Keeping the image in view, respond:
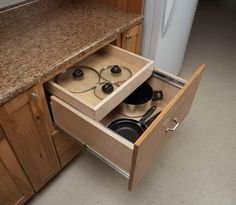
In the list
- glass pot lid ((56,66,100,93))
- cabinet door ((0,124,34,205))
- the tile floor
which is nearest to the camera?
cabinet door ((0,124,34,205))

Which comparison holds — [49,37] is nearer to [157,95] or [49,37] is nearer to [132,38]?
[132,38]

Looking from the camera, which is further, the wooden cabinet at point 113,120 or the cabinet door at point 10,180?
the cabinet door at point 10,180

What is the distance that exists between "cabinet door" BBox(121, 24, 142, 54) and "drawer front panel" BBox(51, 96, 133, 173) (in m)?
0.54

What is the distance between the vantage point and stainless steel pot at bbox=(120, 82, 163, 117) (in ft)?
3.50

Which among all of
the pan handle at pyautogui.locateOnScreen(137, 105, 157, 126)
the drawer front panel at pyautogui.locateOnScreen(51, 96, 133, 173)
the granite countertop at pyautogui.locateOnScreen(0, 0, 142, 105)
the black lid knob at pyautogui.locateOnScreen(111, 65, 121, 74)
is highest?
the granite countertop at pyautogui.locateOnScreen(0, 0, 142, 105)

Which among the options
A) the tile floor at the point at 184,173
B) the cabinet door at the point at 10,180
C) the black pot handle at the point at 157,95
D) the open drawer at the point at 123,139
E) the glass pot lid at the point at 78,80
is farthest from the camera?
the tile floor at the point at 184,173

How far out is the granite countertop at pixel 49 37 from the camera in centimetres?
79

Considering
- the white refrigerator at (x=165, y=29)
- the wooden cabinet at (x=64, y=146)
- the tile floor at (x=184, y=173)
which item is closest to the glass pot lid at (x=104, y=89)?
the wooden cabinet at (x=64, y=146)

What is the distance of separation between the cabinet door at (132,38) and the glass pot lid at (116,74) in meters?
0.20

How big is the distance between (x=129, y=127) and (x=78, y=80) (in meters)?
0.33

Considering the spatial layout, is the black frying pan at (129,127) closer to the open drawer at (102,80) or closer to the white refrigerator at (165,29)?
the open drawer at (102,80)

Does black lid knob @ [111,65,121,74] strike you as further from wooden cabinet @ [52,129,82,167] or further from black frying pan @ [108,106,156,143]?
wooden cabinet @ [52,129,82,167]

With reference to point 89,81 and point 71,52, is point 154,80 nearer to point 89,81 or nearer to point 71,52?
point 89,81

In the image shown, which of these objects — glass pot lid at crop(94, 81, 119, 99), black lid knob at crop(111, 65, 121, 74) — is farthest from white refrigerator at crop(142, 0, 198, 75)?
glass pot lid at crop(94, 81, 119, 99)
